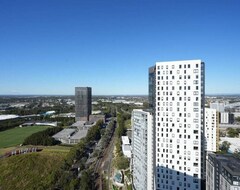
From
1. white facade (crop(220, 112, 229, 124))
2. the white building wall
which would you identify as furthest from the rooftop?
white facade (crop(220, 112, 229, 124))

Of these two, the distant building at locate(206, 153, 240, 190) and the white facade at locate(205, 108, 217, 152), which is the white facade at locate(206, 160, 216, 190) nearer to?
the distant building at locate(206, 153, 240, 190)

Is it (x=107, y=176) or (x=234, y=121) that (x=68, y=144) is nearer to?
(x=107, y=176)

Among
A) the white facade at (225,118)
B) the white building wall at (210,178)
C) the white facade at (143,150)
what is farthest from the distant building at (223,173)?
the white facade at (225,118)

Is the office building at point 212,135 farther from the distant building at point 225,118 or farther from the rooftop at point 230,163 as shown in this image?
the distant building at point 225,118

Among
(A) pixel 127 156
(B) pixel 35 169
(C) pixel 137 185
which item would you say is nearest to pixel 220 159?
(C) pixel 137 185

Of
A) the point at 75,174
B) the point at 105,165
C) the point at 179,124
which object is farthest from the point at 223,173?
the point at 105,165

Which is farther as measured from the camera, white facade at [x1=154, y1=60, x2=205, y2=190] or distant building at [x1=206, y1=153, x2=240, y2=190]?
white facade at [x1=154, y1=60, x2=205, y2=190]
